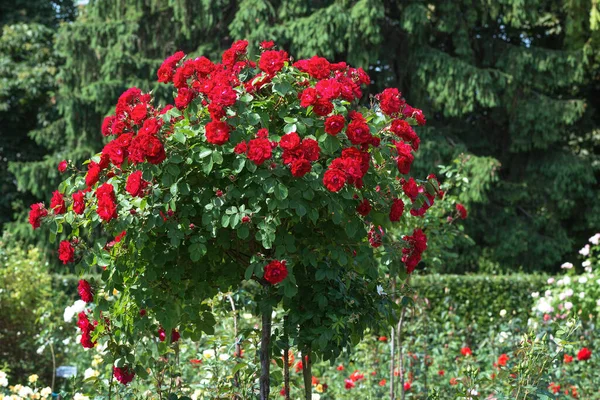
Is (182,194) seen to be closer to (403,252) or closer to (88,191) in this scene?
(88,191)

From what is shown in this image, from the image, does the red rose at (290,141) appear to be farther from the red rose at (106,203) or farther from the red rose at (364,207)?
the red rose at (106,203)

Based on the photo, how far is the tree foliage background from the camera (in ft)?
38.9

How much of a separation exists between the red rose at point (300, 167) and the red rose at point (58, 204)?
0.98 m

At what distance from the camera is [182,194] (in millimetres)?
3004

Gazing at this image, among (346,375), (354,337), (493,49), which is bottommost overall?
(346,375)

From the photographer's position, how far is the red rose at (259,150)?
2779 millimetres

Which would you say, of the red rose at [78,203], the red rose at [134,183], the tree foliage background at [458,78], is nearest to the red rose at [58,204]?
the red rose at [78,203]

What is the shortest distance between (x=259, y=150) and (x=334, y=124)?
0.89 ft

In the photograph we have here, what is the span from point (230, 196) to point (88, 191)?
60cm

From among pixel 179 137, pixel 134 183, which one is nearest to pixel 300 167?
pixel 179 137

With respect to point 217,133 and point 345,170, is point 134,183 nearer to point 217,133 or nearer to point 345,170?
point 217,133

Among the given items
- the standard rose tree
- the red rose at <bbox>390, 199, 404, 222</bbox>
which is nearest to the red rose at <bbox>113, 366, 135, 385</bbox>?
the standard rose tree

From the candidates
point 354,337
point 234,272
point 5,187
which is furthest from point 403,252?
point 5,187

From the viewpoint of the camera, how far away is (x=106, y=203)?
114 inches
